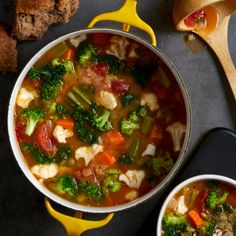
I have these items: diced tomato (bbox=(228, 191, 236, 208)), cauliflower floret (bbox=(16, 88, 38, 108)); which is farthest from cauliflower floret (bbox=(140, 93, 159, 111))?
diced tomato (bbox=(228, 191, 236, 208))

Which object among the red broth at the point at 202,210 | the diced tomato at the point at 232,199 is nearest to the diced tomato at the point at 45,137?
the red broth at the point at 202,210

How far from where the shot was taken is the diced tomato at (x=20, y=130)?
142 inches

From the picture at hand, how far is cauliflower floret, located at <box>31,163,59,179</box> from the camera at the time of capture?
3.61m

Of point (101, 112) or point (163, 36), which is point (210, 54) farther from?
point (101, 112)

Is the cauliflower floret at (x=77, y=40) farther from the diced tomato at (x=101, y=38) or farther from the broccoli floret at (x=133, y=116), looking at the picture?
the broccoli floret at (x=133, y=116)

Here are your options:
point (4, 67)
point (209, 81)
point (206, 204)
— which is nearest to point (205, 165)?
→ point (206, 204)

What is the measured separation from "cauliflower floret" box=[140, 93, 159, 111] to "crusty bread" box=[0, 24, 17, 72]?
900mm

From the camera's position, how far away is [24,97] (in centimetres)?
358

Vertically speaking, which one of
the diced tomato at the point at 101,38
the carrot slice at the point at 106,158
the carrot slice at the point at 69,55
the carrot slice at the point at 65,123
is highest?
the diced tomato at the point at 101,38

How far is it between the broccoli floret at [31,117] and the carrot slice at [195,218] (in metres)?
1.18

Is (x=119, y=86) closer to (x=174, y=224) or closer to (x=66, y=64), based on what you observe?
(x=66, y=64)

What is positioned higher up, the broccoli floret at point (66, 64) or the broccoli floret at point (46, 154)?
the broccoli floret at point (66, 64)

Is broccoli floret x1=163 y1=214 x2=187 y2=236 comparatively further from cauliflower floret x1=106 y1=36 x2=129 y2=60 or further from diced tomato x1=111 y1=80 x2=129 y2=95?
cauliflower floret x1=106 y1=36 x2=129 y2=60

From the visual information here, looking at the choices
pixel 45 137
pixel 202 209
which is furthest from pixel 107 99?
pixel 202 209
